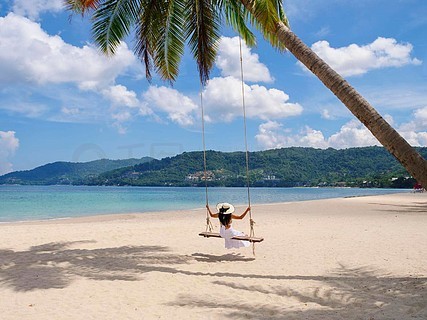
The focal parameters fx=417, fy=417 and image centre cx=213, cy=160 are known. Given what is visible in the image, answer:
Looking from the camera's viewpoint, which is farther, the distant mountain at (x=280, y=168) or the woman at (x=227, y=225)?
the distant mountain at (x=280, y=168)

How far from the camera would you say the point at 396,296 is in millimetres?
5645

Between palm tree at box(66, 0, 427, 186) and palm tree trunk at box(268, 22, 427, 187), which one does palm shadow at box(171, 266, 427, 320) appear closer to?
palm tree trunk at box(268, 22, 427, 187)

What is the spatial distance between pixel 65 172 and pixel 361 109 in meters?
161

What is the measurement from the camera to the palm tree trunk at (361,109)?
510cm

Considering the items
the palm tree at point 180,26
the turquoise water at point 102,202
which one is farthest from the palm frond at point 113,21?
the turquoise water at point 102,202

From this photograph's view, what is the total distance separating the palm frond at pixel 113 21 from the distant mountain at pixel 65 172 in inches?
5100

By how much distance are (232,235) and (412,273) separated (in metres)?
3.35

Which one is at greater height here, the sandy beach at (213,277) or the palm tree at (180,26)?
the palm tree at (180,26)

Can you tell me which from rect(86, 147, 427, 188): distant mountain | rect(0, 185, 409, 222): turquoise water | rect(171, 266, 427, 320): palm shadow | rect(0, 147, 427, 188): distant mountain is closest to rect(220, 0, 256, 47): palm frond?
rect(171, 266, 427, 320): palm shadow

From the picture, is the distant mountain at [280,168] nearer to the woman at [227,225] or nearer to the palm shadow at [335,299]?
the woman at [227,225]

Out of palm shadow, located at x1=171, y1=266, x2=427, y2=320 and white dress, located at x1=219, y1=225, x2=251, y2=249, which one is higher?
white dress, located at x1=219, y1=225, x2=251, y2=249

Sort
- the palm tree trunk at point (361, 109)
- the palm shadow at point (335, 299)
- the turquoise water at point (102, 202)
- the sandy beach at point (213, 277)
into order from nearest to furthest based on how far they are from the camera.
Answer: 1. the palm shadow at point (335, 299)
2. the palm tree trunk at point (361, 109)
3. the sandy beach at point (213, 277)
4. the turquoise water at point (102, 202)

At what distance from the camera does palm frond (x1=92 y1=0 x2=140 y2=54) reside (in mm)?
9133

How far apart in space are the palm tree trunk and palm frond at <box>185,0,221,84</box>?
79.9 inches
